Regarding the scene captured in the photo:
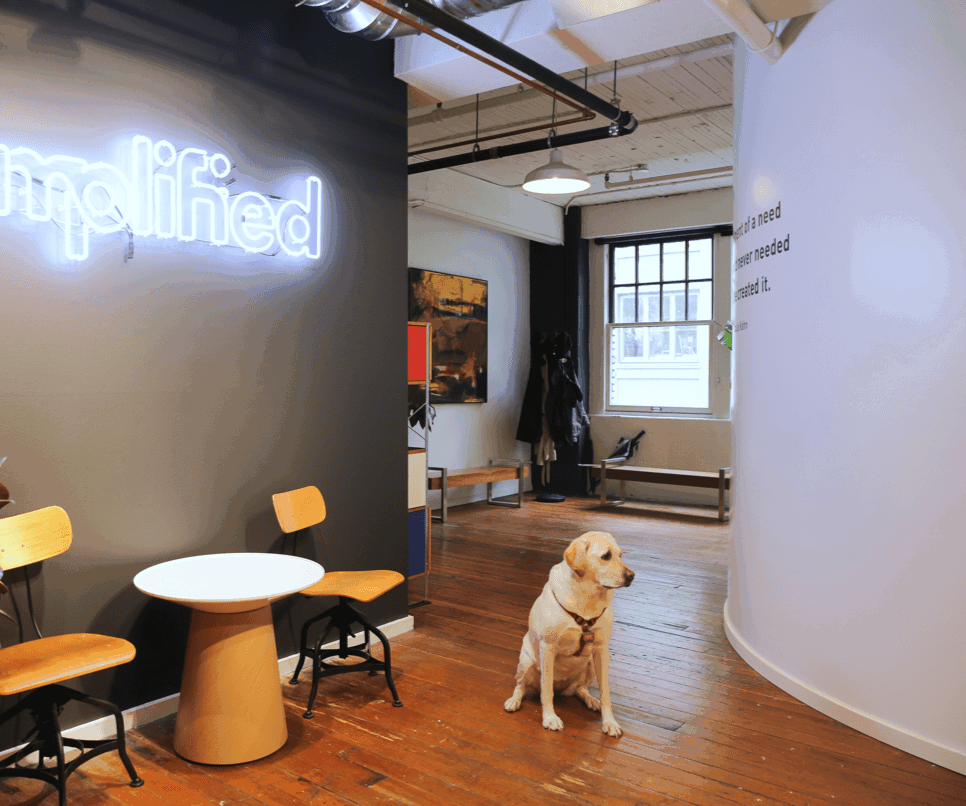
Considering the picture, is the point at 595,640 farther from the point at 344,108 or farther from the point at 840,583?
the point at 344,108

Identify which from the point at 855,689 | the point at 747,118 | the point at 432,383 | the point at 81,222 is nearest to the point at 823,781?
the point at 855,689

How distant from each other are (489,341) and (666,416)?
A: 2313mm

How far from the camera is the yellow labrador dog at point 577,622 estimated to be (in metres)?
2.96

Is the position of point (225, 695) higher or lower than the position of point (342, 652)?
higher

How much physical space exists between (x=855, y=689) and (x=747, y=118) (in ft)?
9.03

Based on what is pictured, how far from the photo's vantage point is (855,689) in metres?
3.14

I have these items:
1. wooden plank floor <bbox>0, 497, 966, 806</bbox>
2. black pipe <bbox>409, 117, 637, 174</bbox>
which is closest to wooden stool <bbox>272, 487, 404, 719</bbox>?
wooden plank floor <bbox>0, 497, 966, 806</bbox>

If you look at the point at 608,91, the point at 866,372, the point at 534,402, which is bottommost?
the point at 534,402

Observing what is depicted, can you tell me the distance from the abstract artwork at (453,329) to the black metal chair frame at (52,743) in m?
5.38

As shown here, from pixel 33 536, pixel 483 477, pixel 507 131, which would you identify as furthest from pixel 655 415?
pixel 33 536

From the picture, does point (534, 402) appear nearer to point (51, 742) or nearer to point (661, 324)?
point (661, 324)

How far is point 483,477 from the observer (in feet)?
26.6

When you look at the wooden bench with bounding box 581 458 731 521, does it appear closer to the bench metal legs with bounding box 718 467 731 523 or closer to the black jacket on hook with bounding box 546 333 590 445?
the bench metal legs with bounding box 718 467 731 523

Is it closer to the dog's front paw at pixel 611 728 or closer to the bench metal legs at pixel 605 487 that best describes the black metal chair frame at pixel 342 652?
the dog's front paw at pixel 611 728
